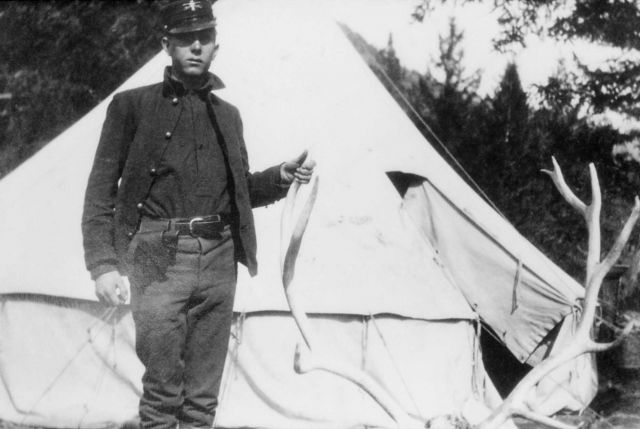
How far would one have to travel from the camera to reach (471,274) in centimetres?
511

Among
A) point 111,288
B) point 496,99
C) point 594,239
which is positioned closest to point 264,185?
point 111,288

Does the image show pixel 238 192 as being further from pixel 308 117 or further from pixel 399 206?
pixel 308 117

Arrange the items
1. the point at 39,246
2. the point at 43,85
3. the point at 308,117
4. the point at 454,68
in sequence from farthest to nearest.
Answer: the point at 454,68 → the point at 43,85 → the point at 308,117 → the point at 39,246

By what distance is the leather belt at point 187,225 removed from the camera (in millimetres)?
3033

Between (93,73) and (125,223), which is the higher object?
(93,73)

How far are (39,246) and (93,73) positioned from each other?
735 centimetres

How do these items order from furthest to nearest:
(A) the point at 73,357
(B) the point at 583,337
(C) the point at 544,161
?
(C) the point at 544,161, (A) the point at 73,357, (B) the point at 583,337

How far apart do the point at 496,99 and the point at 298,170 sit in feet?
21.9

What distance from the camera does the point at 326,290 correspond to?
14.9 ft

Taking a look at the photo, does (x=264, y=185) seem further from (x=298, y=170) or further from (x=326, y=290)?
(x=326, y=290)

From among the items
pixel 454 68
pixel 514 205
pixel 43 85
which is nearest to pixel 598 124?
pixel 514 205

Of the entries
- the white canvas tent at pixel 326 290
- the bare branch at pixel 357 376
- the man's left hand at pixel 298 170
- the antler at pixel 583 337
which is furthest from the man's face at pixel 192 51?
the white canvas tent at pixel 326 290

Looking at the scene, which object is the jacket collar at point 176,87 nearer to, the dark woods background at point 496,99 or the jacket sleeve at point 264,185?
the jacket sleeve at point 264,185

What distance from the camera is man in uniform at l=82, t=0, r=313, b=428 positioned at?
2973 mm
